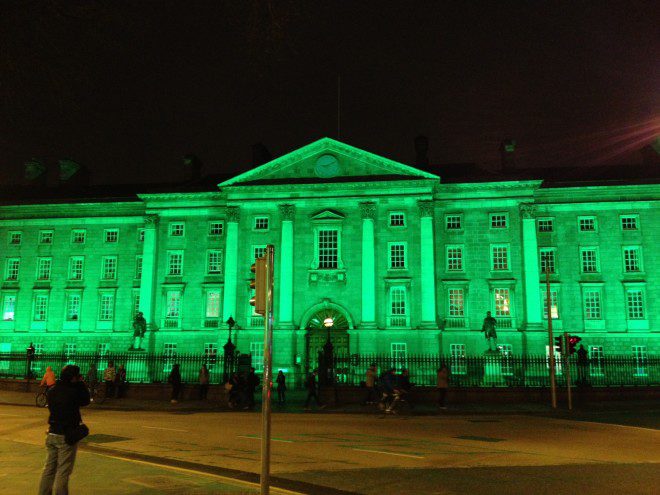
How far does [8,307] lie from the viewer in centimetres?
5731

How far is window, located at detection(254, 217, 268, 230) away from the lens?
5250 centimetres

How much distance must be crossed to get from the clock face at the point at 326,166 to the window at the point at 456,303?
1341 centimetres

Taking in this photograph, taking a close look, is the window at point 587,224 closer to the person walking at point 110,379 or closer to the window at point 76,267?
the person walking at point 110,379

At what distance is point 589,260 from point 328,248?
20682 mm

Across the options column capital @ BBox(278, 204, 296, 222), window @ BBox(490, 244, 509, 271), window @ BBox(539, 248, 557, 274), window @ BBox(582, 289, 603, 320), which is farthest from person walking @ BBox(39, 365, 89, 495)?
window @ BBox(582, 289, 603, 320)

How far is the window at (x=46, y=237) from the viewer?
58062 mm

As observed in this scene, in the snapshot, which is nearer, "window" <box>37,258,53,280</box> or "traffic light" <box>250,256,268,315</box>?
"traffic light" <box>250,256,268,315</box>

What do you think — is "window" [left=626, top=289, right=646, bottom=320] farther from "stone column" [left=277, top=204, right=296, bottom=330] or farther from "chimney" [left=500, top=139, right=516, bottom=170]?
"stone column" [left=277, top=204, right=296, bottom=330]

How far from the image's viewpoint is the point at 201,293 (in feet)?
175

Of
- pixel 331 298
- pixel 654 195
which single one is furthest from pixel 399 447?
pixel 654 195

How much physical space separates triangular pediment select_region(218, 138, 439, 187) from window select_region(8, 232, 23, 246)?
68.2 feet

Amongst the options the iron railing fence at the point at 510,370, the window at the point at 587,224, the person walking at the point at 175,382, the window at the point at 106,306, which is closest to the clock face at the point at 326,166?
the iron railing fence at the point at 510,370

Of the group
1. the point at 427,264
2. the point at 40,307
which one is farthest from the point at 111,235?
the point at 427,264

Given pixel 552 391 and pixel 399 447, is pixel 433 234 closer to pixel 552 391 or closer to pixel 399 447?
pixel 552 391
